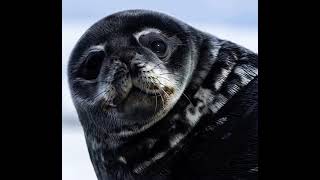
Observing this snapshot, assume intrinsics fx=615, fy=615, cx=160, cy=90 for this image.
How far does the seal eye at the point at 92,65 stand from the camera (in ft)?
9.25

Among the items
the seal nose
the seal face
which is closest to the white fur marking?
the seal face

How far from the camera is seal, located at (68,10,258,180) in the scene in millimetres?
2680

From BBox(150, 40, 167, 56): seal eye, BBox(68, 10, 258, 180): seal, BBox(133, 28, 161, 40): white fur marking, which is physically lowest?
BBox(68, 10, 258, 180): seal

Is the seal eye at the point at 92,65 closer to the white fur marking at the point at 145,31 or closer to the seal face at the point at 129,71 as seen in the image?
the seal face at the point at 129,71

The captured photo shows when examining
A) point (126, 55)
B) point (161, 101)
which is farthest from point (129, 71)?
point (161, 101)

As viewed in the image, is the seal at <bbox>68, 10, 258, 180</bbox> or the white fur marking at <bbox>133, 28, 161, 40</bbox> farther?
the white fur marking at <bbox>133, 28, 161, 40</bbox>

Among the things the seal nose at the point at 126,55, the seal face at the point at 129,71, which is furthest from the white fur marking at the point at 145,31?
the seal nose at the point at 126,55

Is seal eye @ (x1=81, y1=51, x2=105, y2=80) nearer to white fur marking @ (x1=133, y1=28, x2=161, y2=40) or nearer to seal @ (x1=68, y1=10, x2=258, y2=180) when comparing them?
seal @ (x1=68, y1=10, x2=258, y2=180)

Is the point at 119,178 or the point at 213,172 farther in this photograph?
the point at 119,178

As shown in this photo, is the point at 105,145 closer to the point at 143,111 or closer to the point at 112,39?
the point at 143,111

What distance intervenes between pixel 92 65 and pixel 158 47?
318mm

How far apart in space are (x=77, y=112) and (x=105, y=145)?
22cm

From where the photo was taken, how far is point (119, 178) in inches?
113
